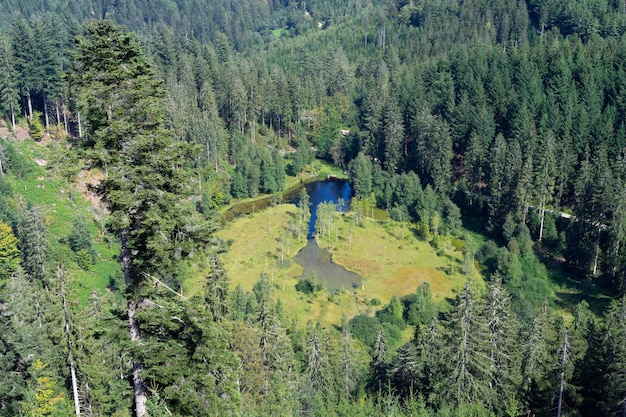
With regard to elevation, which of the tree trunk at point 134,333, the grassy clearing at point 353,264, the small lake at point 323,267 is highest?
the tree trunk at point 134,333

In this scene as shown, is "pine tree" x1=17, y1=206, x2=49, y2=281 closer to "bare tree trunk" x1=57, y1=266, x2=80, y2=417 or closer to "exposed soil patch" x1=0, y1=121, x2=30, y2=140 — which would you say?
"bare tree trunk" x1=57, y1=266, x2=80, y2=417

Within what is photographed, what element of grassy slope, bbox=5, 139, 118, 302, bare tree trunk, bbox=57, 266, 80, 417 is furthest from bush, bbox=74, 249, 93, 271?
bare tree trunk, bbox=57, 266, 80, 417

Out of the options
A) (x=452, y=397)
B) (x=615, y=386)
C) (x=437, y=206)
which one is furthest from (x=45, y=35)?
(x=615, y=386)

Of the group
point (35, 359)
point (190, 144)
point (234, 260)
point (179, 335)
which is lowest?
point (234, 260)

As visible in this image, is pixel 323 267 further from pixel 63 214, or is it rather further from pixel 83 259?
pixel 63 214

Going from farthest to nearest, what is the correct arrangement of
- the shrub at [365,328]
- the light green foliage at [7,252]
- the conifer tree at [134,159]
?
1. the shrub at [365,328]
2. the light green foliage at [7,252]
3. the conifer tree at [134,159]

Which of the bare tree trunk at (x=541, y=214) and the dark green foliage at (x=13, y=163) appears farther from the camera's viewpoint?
the bare tree trunk at (x=541, y=214)

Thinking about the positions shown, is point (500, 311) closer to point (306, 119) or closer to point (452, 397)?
point (452, 397)

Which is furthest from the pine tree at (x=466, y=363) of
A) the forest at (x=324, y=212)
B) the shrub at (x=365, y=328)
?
Result: the shrub at (x=365, y=328)

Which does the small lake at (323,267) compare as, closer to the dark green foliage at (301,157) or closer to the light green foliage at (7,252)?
the dark green foliage at (301,157)
